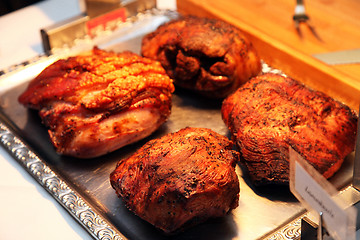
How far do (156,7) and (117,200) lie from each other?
172cm

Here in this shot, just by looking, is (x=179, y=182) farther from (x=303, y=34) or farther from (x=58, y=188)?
(x=303, y=34)

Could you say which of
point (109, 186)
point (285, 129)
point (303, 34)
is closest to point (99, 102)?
point (109, 186)

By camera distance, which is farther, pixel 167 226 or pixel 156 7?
pixel 156 7

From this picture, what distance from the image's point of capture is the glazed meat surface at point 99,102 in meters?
2.31

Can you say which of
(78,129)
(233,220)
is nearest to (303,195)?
(233,220)

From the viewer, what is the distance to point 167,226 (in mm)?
1888

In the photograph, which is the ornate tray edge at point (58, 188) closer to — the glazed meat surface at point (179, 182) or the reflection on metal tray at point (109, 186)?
the reflection on metal tray at point (109, 186)

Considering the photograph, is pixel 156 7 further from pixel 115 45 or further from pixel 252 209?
pixel 252 209

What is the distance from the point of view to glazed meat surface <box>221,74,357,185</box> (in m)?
2.09

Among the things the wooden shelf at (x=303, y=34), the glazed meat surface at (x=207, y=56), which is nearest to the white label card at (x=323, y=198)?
the glazed meat surface at (x=207, y=56)

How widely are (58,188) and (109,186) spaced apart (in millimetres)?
217

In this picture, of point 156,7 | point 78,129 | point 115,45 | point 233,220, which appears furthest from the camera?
point 156,7

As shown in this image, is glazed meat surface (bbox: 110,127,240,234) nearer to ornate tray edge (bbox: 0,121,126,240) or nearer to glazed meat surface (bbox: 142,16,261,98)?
ornate tray edge (bbox: 0,121,126,240)

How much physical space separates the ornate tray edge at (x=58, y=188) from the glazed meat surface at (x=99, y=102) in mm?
131
